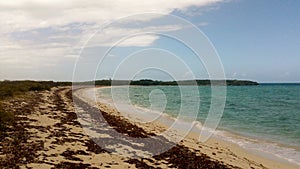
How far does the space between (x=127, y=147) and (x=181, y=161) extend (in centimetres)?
253

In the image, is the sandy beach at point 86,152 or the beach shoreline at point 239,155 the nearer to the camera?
the sandy beach at point 86,152

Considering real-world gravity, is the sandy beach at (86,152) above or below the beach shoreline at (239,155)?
above

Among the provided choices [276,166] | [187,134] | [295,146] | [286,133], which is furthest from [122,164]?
[286,133]

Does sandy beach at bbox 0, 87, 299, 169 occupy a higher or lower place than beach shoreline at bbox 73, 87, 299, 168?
higher

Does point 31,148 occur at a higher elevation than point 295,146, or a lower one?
higher

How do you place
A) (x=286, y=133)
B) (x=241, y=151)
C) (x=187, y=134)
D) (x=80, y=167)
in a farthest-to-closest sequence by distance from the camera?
(x=286, y=133), (x=187, y=134), (x=241, y=151), (x=80, y=167)

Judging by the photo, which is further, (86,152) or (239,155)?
(239,155)

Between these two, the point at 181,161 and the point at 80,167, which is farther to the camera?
the point at 181,161

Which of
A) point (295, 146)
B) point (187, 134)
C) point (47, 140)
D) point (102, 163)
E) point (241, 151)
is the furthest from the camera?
point (187, 134)

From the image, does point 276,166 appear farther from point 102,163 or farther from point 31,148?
point 31,148

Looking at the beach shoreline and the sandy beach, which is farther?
the beach shoreline

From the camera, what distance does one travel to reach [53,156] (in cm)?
1052

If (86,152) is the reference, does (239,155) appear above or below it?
below

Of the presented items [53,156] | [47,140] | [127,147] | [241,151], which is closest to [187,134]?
[241,151]
